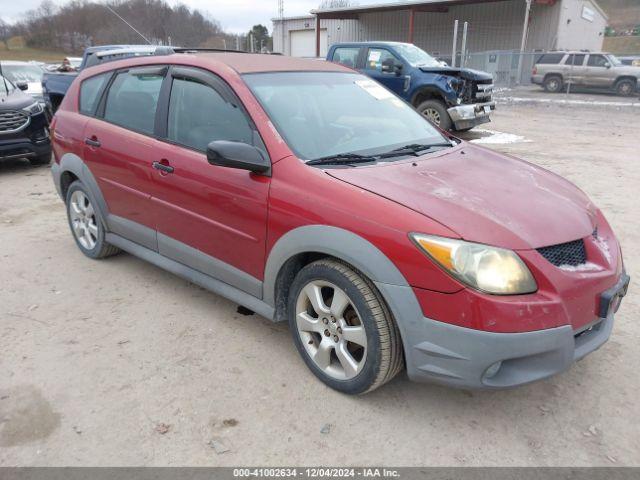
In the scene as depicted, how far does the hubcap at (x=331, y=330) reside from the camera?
2.55 m

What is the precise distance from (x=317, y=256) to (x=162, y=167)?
1.35 metres

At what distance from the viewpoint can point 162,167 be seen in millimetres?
3375

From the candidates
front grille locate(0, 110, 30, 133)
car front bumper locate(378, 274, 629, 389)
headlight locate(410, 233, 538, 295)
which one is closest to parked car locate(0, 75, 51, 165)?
front grille locate(0, 110, 30, 133)

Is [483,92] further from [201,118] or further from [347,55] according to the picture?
[201,118]

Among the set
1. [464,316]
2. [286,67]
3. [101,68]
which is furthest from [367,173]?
[101,68]

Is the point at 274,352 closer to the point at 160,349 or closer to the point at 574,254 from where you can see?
the point at 160,349

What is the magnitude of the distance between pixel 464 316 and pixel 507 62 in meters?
24.0

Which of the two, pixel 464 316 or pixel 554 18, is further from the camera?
pixel 554 18

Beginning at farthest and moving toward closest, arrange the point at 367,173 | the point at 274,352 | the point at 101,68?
the point at 101,68
the point at 274,352
the point at 367,173

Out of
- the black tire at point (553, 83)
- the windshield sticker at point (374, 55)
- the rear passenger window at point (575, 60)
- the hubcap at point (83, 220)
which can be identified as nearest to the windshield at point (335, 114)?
the hubcap at point (83, 220)

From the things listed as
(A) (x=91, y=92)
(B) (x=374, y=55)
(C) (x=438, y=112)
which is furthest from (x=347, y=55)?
(A) (x=91, y=92)

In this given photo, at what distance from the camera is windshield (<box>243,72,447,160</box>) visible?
9.70ft

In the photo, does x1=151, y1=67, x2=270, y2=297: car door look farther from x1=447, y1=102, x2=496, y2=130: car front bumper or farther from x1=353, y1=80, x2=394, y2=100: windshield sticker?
x1=447, y1=102, x2=496, y2=130: car front bumper

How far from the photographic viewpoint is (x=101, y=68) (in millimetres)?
4320
